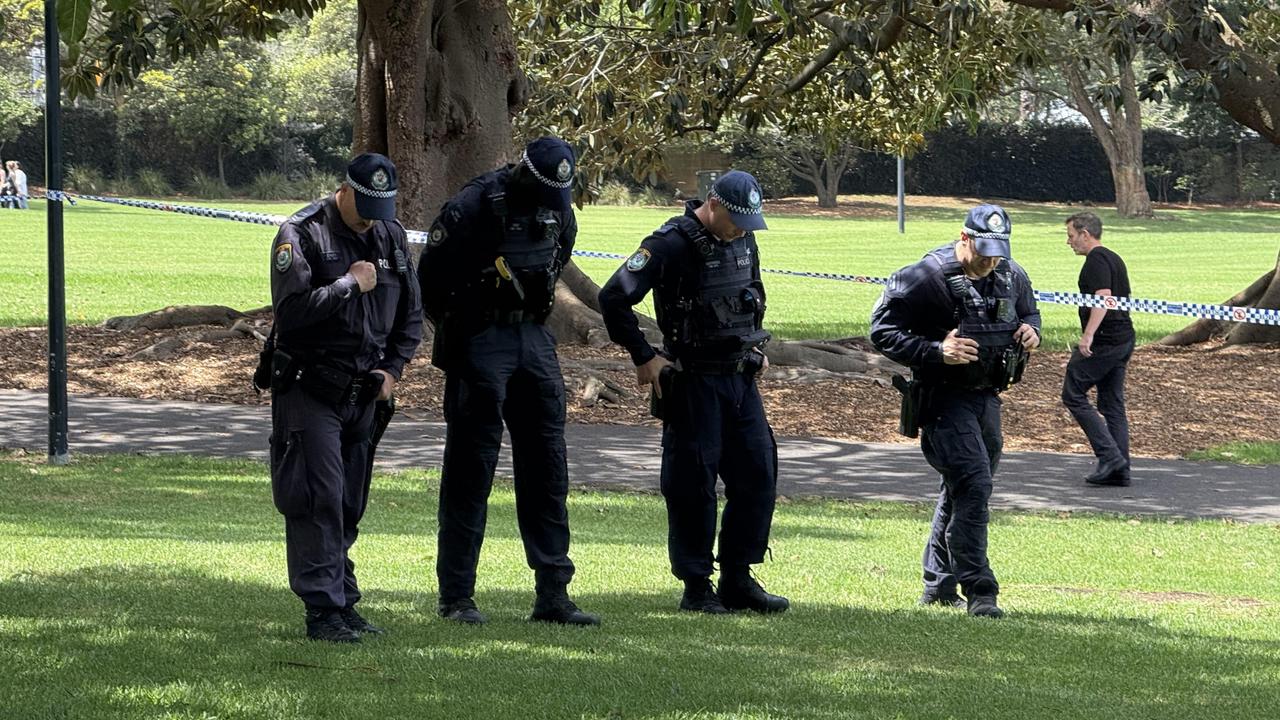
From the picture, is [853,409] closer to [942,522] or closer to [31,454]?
[31,454]

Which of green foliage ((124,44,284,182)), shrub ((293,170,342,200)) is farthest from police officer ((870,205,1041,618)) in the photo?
green foliage ((124,44,284,182))

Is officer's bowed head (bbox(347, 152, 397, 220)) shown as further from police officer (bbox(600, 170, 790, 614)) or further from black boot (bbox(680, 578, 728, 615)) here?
black boot (bbox(680, 578, 728, 615))

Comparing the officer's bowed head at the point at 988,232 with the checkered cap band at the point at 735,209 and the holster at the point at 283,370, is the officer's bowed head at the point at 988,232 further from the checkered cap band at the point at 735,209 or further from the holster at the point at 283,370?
the holster at the point at 283,370

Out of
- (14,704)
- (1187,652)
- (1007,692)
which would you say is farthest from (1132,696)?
(14,704)

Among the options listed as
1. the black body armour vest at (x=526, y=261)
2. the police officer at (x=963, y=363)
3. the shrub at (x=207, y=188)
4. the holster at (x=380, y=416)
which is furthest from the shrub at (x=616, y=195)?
the holster at (x=380, y=416)

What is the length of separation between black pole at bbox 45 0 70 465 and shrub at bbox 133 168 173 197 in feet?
168

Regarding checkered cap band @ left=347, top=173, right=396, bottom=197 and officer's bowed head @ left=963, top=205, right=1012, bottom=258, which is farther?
officer's bowed head @ left=963, top=205, right=1012, bottom=258

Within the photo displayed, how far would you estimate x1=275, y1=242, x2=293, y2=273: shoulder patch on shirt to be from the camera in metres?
6.04

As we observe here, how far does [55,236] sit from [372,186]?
19.2ft

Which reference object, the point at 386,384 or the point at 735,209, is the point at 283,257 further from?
the point at 735,209

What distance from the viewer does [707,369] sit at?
280 inches

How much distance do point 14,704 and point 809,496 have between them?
765 cm

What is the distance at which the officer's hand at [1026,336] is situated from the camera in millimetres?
7406

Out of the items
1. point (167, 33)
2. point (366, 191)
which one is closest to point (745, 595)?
point (366, 191)
